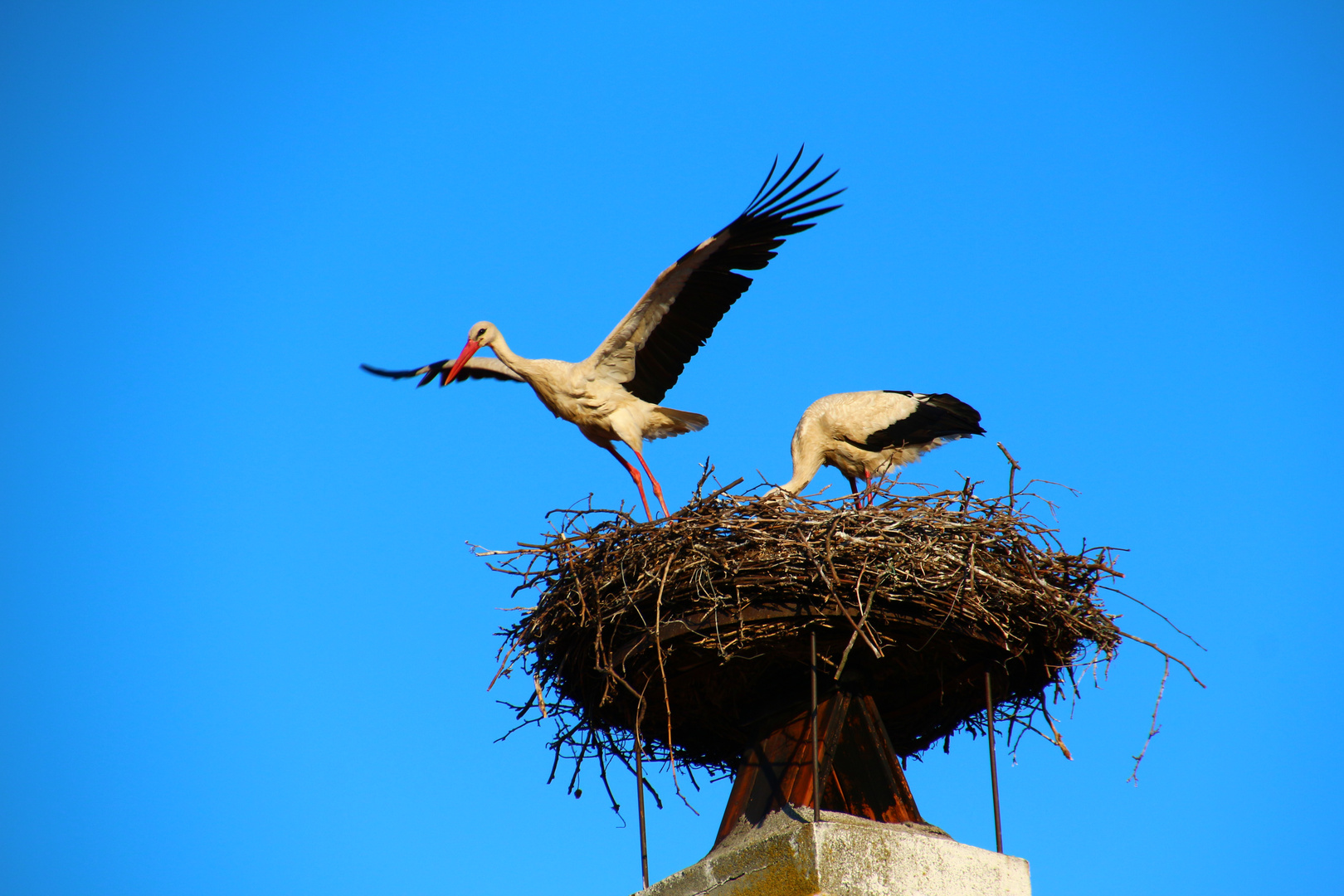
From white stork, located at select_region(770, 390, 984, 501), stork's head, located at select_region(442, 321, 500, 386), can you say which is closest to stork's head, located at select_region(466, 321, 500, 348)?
stork's head, located at select_region(442, 321, 500, 386)

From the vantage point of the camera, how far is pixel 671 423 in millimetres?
9133

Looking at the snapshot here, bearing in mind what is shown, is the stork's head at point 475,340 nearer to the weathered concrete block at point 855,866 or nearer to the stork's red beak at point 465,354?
the stork's red beak at point 465,354

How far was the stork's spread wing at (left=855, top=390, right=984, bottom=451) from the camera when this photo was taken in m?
9.13

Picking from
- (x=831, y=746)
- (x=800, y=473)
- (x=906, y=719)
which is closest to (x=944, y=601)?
(x=831, y=746)

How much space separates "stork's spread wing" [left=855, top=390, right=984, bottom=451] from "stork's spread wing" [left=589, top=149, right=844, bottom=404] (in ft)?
4.85

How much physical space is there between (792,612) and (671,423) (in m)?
3.29

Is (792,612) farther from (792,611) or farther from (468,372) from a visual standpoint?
(468,372)

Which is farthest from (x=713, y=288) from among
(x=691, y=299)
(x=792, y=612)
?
(x=792, y=612)

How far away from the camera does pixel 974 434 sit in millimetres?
9305

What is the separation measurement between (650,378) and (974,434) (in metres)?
2.45

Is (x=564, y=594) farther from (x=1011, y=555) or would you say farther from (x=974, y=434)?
(x=974, y=434)

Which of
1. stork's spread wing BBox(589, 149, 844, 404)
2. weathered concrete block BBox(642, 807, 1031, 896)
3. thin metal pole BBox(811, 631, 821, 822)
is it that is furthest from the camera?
stork's spread wing BBox(589, 149, 844, 404)

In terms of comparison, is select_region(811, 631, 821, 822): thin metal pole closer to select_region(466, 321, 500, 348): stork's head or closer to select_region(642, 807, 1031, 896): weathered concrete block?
select_region(642, 807, 1031, 896): weathered concrete block

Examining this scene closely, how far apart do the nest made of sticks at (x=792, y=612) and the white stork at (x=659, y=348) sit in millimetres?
1839
